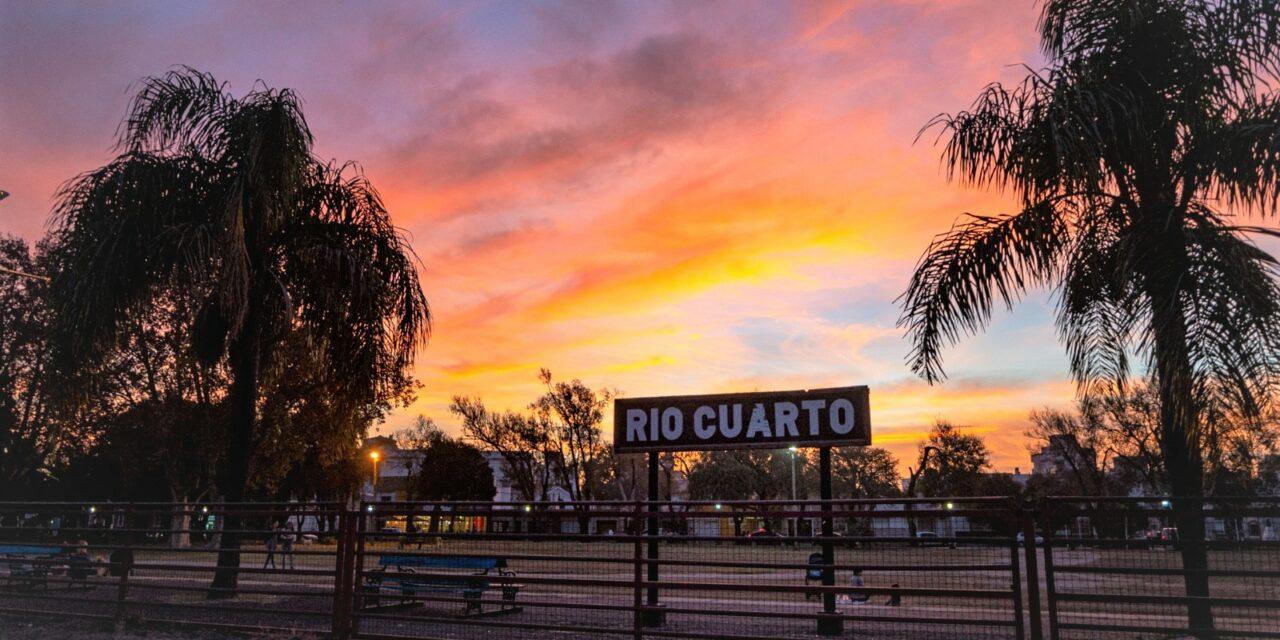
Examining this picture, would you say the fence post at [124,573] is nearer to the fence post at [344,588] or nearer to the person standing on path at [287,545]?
the person standing on path at [287,545]

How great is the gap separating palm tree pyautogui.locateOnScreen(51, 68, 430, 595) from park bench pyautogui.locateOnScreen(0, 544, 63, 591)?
274cm

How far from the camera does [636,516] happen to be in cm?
921

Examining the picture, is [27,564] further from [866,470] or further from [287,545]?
[866,470]

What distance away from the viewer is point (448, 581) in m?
9.92

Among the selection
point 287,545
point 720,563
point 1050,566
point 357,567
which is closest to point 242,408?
point 287,545

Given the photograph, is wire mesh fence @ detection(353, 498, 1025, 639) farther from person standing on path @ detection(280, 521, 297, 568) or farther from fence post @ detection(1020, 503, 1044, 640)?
person standing on path @ detection(280, 521, 297, 568)

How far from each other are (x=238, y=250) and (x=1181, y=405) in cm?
1211

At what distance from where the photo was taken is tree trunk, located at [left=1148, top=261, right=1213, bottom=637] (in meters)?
8.02

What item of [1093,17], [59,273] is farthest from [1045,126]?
[59,273]

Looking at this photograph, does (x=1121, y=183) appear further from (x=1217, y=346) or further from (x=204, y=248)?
(x=204, y=248)

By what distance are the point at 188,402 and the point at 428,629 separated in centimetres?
2663

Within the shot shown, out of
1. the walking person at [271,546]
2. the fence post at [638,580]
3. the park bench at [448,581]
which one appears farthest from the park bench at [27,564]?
the fence post at [638,580]

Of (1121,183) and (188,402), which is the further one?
(188,402)

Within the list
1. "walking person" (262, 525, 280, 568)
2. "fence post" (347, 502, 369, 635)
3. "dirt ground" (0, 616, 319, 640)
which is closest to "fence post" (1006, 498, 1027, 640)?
"fence post" (347, 502, 369, 635)
